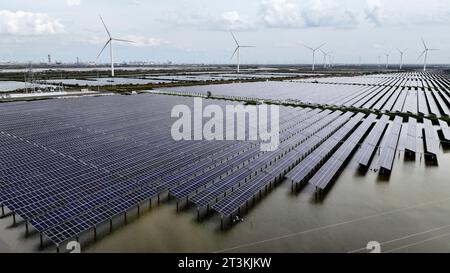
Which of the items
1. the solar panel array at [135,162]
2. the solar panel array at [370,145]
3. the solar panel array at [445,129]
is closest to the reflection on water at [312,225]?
the solar panel array at [135,162]

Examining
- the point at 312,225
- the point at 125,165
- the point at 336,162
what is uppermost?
the point at 125,165

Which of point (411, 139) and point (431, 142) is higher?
point (411, 139)

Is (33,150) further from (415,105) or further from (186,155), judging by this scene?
(415,105)

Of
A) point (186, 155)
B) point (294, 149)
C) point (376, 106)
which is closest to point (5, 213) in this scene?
point (186, 155)

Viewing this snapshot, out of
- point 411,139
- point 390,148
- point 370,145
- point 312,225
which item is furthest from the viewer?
point 411,139

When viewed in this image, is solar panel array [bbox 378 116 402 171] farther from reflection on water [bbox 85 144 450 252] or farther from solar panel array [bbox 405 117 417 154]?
reflection on water [bbox 85 144 450 252]

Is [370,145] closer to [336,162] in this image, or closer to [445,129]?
[336,162]

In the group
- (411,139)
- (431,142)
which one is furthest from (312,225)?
(431,142)

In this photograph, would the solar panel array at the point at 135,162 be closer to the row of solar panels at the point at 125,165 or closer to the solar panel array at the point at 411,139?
the row of solar panels at the point at 125,165

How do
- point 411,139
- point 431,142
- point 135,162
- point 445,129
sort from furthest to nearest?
point 445,129 < point 411,139 < point 431,142 < point 135,162
